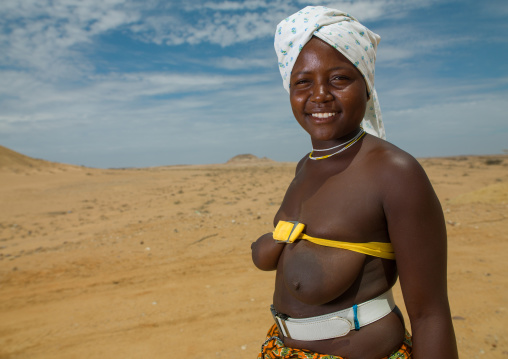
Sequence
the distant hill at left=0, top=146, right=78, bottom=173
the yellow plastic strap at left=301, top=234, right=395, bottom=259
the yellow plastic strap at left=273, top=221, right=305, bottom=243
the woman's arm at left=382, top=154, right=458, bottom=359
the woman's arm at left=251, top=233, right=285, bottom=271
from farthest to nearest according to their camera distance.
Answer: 1. the distant hill at left=0, top=146, right=78, bottom=173
2. the woman's arm at left=251, top=233, right=285, bottom=271
3. the yellow plastic strap at left=273, top=221, right=305, bottom=243
4. the yellow plastic strap at left=301, top=234, right=395, bottom=259
5. the woman's arm at left=382, top=154, right=458, bottom=359

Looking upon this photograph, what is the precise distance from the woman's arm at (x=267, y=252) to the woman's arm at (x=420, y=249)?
1.56 feet

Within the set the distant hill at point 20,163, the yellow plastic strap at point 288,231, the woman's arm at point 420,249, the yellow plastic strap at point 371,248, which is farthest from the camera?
the distant hill at point 20,163

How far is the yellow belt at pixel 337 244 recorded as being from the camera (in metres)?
1.22

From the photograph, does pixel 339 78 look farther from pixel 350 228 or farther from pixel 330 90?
pixel 350 228

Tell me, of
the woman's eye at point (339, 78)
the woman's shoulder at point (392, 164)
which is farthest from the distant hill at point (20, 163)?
the woman's shoulder at point (392, 164)

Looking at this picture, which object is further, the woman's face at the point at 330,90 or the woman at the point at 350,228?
the woman's face at the point at 330,90

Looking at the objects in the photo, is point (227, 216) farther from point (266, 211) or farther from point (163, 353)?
point (163, 353)

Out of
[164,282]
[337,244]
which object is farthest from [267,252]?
[164,282]

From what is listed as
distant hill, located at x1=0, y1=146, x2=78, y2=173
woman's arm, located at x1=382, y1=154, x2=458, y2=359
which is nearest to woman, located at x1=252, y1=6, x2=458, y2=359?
woman's arm, located at x1=382, y1=154, x2=458, y2=359

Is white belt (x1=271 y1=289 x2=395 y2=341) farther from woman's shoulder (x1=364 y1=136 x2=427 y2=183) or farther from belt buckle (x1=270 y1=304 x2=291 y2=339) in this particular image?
woman's shoulder (x1=364 y1=136 x2=427 y2=183)

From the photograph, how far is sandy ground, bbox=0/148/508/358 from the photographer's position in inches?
138

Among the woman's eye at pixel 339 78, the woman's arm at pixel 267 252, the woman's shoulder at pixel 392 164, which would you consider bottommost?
the woman's arm at pixel 267 252

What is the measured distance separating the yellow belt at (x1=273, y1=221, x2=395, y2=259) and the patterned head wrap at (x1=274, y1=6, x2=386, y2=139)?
0.54m

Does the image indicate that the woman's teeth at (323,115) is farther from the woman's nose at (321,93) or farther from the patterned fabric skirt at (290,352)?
the patterned fabric skirt at (290,352)
